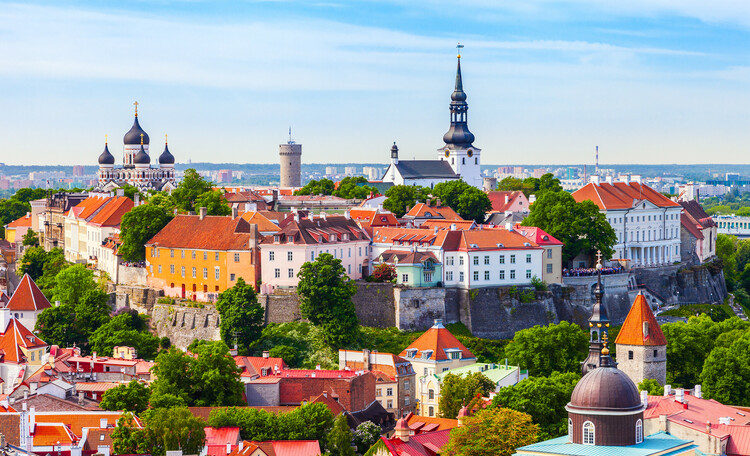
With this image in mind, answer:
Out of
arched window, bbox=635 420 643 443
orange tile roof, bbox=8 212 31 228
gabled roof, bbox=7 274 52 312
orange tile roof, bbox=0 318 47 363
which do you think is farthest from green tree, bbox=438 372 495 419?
orange tile roof, bbox=8 212 31 228

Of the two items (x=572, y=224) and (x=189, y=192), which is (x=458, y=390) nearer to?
(x=572, y=224)

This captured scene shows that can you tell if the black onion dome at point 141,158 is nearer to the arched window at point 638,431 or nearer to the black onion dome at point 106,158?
the black onion dome at point 106,158

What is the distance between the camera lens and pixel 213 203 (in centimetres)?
9575

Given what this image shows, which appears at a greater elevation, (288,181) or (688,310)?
(288,181)

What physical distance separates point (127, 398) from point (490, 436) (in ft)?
62.0

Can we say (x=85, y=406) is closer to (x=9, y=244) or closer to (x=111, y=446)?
(x=111, y=446)

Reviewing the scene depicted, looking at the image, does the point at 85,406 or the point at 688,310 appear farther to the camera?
the point at 688,310

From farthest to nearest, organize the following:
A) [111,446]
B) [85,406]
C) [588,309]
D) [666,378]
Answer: [588,309] < [666,378] < [85,406] < [111,446]

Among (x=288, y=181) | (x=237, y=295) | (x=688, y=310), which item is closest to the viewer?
(x=237, y=295)

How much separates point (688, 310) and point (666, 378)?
2224 centimetres

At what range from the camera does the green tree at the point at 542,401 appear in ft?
201

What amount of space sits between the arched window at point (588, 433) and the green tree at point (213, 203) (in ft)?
174

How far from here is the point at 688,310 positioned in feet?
302

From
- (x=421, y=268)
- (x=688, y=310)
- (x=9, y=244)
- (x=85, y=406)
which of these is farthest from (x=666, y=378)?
(x=9, y=244)
